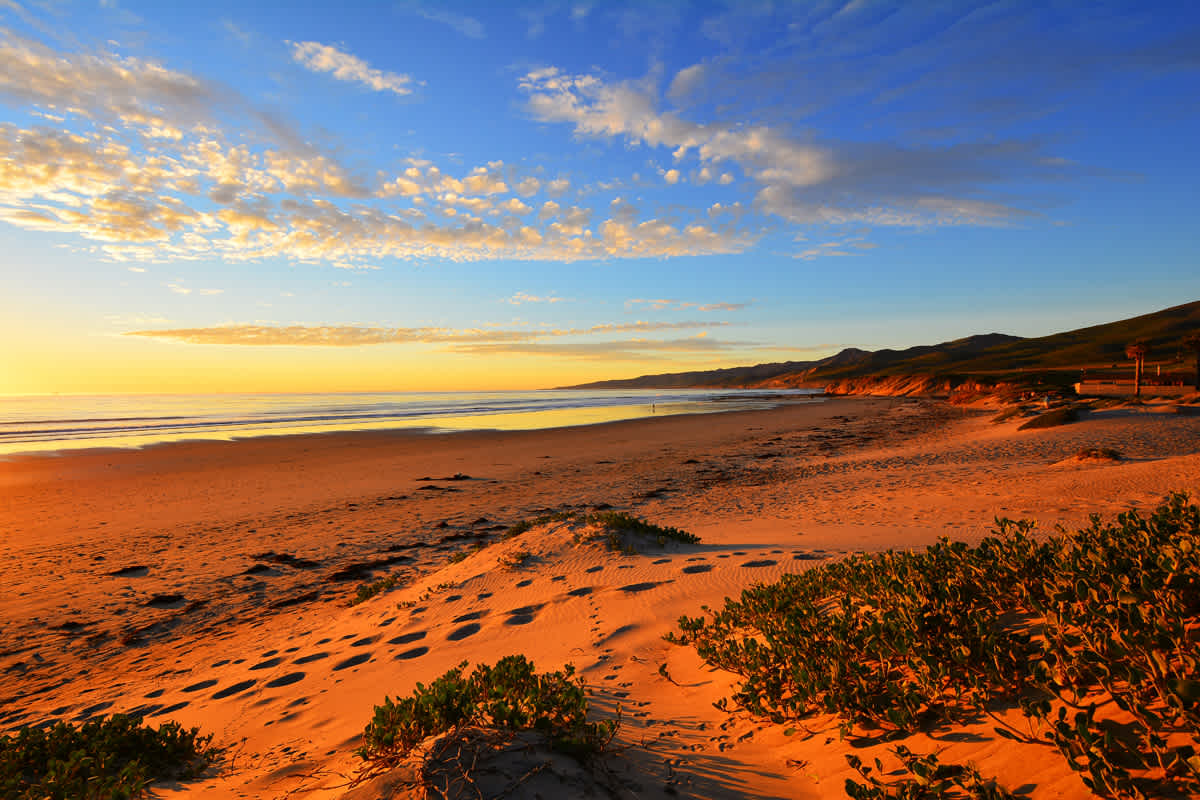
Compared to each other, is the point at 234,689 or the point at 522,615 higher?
the point at 522,615

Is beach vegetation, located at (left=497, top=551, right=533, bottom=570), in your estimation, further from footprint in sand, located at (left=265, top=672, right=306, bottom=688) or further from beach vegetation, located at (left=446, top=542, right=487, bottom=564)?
footprint in sand, located at (left=265, top=672, right=306, bottom=688)

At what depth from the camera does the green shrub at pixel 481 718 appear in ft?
9.65

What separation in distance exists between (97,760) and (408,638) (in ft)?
10.7

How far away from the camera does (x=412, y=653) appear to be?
6074 mm

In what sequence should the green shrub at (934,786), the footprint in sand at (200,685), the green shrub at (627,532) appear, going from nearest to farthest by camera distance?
the green shrub at (934,786)
the footprint in sand at (200,685)
the green shrub at (627,532)

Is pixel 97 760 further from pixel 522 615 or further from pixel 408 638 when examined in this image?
pixel 522 615

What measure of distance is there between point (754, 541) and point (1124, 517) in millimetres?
5770

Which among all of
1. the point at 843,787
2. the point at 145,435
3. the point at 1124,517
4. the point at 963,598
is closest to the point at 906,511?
the point at 1124,517

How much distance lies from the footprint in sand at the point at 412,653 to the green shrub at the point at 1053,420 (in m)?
28.3

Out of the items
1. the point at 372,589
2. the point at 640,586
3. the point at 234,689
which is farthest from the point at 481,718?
the point at 372,589

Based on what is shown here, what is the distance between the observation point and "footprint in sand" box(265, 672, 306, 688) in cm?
567

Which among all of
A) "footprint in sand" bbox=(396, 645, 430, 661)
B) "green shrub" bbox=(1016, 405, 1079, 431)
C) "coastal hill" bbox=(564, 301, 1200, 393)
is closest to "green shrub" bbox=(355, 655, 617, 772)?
"footprint in sand" bbox=(396, 645, 430, 661)

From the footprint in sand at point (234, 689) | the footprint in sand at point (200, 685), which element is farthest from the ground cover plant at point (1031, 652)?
the footprint in sand at point (200, 685)

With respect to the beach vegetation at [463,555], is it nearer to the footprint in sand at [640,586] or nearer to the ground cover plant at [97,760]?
the footprint in sand at [640,586]
